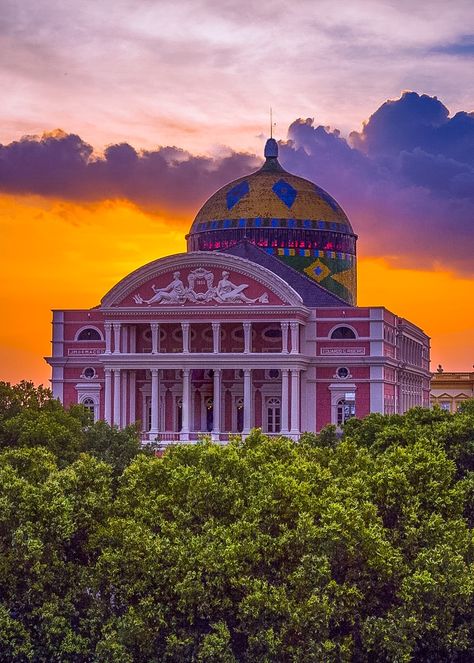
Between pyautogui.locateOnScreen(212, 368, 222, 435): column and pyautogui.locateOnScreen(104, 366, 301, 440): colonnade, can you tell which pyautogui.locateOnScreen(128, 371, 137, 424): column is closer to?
pyautogui.locateOnScreen(104, 366, 301, 440): colonnade

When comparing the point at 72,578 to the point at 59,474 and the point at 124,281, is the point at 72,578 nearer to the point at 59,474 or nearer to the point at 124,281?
the point at 59,474

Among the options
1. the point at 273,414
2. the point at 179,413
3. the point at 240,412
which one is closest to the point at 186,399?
the point at 179,413

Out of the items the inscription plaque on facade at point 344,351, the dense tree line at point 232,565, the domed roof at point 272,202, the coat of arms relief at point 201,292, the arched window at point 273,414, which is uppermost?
the domed roof at point 272,202

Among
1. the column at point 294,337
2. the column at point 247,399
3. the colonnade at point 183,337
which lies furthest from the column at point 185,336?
the column at point 294,337

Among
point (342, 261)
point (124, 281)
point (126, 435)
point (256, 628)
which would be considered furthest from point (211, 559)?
point (342, 261)

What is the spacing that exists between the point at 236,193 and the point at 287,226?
17.0 ft

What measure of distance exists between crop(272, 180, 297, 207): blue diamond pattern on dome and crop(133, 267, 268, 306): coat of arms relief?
17442mm

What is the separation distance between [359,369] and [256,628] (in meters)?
55.3

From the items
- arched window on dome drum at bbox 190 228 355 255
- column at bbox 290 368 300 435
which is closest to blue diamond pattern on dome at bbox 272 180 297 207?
arched window on dome drum at bbox 190 228 355 255

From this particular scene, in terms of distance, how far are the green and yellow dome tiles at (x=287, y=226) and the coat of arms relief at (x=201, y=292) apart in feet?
48.5

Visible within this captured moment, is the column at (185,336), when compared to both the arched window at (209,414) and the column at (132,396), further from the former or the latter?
the arched window at (209,414)

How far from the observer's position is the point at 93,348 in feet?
328

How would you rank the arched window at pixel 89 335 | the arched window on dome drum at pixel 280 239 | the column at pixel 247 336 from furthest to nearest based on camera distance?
the arched window on dome drum at pixel 280 239 → the arched window at pixel 89 335 → the column at pixel 247 336

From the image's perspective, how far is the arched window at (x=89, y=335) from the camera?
100 metres
